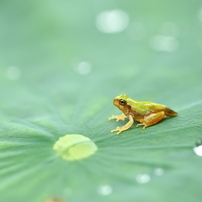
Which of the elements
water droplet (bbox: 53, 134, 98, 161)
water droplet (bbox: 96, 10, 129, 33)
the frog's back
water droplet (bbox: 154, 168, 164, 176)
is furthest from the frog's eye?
water droplet (bbox: 96, 10, 129, 33)

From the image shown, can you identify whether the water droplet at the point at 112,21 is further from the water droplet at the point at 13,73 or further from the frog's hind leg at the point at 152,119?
the frog's hind leg at the point at 152,119

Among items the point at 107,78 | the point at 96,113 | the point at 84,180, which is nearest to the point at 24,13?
the point at 107,78

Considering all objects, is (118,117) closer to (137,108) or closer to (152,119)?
(137,108)

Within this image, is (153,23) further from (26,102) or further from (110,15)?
(26,102)

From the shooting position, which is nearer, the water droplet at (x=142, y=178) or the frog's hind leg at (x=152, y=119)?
the water droplet at (x=142, y=178)

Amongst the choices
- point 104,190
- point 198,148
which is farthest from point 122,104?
point 104,190

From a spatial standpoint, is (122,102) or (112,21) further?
(112,21)

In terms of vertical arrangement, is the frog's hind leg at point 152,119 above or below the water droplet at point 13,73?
below

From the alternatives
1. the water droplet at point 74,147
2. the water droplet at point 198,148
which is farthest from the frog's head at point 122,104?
the water droplet at point 198,148
